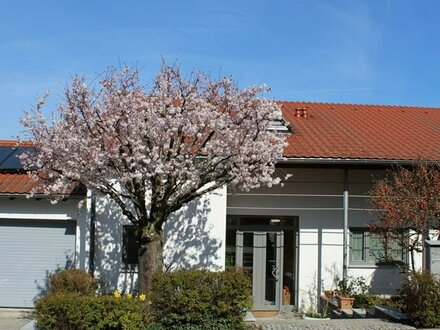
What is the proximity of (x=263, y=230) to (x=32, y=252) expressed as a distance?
19.8 feet

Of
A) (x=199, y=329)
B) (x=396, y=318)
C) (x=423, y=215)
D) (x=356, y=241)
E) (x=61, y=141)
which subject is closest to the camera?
(x=199, y=329)

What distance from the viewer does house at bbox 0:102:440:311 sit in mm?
14133

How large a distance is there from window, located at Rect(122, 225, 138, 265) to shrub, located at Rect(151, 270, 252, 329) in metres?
5.04

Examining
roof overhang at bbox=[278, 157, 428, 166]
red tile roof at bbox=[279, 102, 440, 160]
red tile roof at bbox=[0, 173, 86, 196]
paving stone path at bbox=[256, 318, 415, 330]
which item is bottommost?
paving stone path at bbox=[256, 318, 415, 330]

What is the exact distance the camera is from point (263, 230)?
15.7m

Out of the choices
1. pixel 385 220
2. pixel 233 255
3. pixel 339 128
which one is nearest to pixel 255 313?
pixel 233 255

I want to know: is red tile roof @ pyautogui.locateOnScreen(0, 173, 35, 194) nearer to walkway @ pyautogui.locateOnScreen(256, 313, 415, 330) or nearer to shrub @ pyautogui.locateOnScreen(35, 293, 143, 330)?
shrub @ pyautogui.locateOnScreen(35, 293, 143, 330)

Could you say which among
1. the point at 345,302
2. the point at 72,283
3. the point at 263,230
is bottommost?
the point at 345,302

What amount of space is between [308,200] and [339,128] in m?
3.01

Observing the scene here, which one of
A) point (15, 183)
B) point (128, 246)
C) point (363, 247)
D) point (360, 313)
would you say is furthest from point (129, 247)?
point (363, 247)

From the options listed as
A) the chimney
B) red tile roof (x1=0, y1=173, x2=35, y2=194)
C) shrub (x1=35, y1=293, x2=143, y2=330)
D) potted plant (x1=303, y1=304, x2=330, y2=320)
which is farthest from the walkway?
the chimney

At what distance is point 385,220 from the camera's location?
12.8 metres

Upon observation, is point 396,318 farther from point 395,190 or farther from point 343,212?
point 343,212

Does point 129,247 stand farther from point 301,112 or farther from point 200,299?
point 301,112
